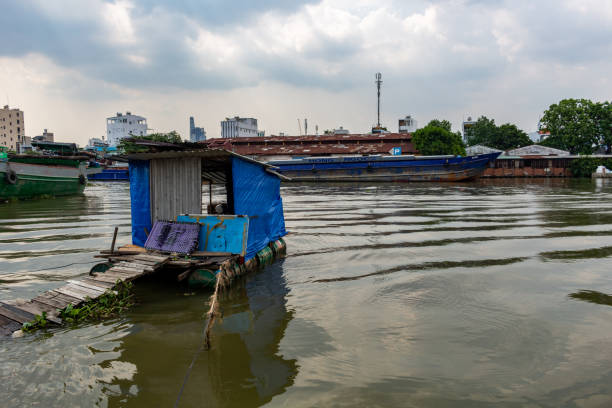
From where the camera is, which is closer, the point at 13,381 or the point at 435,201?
the point at 13,381

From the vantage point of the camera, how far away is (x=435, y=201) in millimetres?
21188

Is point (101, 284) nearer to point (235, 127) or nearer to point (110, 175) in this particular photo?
point (110, 175)

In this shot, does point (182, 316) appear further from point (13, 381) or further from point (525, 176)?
point (525, 176)

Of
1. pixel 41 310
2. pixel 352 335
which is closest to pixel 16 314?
pixel 41 310

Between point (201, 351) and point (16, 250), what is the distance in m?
7.78

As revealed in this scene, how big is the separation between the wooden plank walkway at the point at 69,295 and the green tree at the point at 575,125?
5591cm

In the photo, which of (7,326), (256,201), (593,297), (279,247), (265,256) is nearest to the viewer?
(7,326)

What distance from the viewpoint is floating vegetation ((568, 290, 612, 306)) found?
660cm

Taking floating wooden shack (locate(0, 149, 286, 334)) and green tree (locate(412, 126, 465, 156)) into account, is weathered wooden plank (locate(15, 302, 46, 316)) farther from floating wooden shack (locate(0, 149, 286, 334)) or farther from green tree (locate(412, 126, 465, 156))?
green tree (locate(412, 126, 465, 156))

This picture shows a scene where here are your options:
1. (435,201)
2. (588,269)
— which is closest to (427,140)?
(435,201)

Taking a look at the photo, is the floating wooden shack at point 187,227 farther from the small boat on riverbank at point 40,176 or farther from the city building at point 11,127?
the city building at point 11,127

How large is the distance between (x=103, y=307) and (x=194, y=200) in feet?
9.35

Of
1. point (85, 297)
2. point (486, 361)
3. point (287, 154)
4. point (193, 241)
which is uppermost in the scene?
point (287, 154)

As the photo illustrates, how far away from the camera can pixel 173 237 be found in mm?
7676
